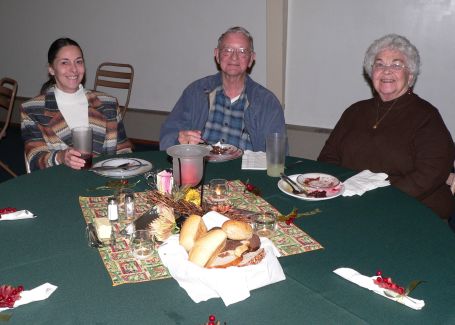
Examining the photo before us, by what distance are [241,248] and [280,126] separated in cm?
164

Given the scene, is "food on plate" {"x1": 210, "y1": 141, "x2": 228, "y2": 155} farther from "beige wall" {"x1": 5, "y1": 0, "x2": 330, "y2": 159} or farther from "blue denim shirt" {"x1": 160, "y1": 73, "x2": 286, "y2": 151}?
"beige wall" {"x1": 5, "y1": 0, "x2": 330, "y2": 159}

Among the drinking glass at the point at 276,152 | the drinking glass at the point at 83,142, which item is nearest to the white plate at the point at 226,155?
the drinking glass at the point at 276,152

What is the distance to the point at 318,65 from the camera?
4344mm

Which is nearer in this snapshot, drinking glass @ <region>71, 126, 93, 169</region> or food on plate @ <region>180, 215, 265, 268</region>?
food on plate @ <region>180, 215, 265, 268</region>

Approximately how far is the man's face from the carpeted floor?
8.54 feet

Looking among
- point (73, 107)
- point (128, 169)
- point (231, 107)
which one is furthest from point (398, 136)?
point (73, 107)

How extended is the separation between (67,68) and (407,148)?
1.72m

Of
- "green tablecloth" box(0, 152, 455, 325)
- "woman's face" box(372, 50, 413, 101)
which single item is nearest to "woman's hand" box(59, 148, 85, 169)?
"green tablecloth" box(0, 152, 455, 325)

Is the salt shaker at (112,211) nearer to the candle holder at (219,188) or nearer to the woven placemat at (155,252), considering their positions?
the woven placemat at (155,252)

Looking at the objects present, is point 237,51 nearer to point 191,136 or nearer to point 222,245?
point 191,136

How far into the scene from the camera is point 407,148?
233 centimetres

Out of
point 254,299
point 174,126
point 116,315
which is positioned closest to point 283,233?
point 254,299

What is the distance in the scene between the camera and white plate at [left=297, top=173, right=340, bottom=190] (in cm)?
193

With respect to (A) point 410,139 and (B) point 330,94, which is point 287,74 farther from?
(A) point 410,139
